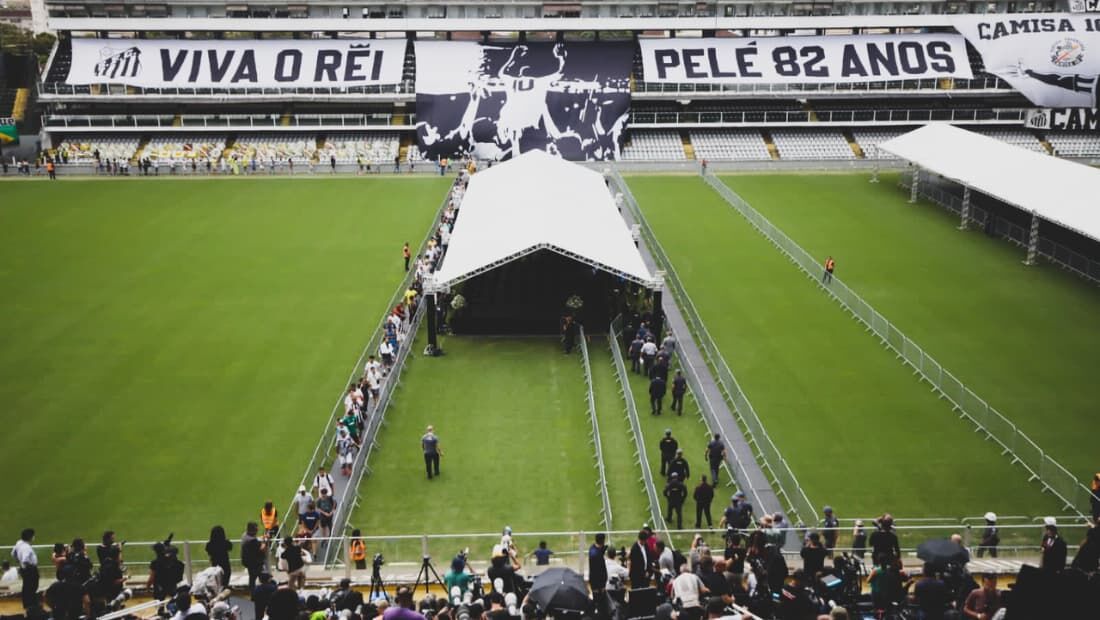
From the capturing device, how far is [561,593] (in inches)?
424

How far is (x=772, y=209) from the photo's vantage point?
139 feet

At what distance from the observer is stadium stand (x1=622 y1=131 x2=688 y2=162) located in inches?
2217

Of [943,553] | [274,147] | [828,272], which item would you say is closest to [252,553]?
[943,553]

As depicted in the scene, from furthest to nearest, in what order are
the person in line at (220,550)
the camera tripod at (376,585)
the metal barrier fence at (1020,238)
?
the metal barrier fence at (1020,238), the person in line at (220,550), the camera tripod at (376,585)

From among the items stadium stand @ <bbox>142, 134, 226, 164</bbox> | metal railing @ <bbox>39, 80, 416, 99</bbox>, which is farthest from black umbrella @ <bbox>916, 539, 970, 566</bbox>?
metal railing @ <bbox>39, 80, 416, 99</bbox>

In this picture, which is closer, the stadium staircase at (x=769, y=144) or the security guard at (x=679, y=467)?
the security guard at (x=679, y=467)

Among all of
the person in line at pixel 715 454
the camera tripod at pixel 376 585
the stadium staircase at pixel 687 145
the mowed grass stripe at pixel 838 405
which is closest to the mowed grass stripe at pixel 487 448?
the camera tripod at pixel 376 585

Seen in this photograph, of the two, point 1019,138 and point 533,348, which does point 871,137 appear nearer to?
point 1019,138

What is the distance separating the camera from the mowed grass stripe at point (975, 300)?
70.6 feet

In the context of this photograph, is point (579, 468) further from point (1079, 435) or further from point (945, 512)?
point (1079, 435)

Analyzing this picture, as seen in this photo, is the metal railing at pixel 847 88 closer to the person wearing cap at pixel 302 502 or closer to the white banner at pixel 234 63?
the white banner at pixel 234 63

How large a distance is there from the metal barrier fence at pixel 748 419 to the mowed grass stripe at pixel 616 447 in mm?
2604

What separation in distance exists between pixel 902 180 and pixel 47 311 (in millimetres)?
40791

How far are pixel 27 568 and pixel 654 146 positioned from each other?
161ft
